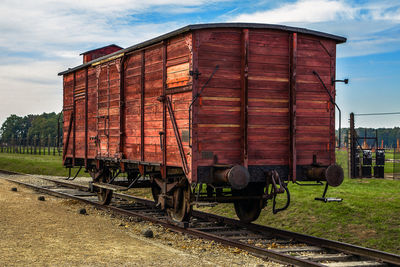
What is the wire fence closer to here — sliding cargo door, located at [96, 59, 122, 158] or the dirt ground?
sliding cargo door, located at [96, 59, 122, 158]

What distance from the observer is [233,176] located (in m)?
8.89

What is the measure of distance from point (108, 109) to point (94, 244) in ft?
17.8

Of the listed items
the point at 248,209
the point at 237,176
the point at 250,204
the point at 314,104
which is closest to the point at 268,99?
the point at 314,104

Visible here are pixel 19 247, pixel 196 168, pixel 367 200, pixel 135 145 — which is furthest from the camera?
pixel 367 200

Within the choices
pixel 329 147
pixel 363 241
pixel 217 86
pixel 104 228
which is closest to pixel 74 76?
pixel 104 228

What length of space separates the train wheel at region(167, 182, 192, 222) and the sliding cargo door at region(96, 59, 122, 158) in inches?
103

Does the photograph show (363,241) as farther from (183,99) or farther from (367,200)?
(183,99)

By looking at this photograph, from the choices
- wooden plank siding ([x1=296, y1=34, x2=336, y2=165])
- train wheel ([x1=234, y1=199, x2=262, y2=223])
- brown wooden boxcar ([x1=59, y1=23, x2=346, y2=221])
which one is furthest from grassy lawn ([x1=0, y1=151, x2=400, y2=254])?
wooden plank siding ([x1=296, y1=34, x2=336, y2=165])

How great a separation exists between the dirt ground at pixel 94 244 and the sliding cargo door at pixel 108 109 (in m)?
2.01

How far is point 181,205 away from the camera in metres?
10.8

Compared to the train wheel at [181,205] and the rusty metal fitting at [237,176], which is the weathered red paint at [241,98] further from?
the train wheel at [181,205]

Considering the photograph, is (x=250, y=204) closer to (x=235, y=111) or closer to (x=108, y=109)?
(x=235, y=111)

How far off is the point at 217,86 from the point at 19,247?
4.69 meters

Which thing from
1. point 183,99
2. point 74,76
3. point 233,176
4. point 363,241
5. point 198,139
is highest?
point 74,76
